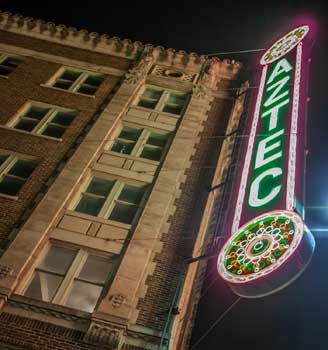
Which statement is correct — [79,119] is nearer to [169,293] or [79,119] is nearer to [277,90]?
[277,90]

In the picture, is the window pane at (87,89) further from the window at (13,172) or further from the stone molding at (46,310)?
the stone molding at (46,310)

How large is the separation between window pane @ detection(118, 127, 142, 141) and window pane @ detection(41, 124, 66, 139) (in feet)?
8.76

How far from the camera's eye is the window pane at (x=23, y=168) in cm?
1703

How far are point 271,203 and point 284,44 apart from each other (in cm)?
1244

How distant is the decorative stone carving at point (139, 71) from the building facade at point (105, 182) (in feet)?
0.30

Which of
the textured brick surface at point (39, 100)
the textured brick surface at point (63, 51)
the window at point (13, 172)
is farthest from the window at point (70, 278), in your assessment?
the textured brick surface at point (63, 51)

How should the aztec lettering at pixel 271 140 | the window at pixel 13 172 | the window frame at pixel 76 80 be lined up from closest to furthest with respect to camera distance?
the aztec lettering at pixel 271 140 < the window at pixel 13 172 < the window frame at pixel 76 80

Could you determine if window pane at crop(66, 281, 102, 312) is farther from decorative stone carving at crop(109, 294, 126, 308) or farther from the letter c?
the letter c

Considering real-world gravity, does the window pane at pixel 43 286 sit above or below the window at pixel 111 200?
below

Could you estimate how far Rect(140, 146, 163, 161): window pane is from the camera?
60.1ft

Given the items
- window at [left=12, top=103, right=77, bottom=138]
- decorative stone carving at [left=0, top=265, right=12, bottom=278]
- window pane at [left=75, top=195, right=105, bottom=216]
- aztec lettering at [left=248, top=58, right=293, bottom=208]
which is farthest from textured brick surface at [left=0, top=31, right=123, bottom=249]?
aztec lettering at [left=248, top=58, right=293, bottom=208]

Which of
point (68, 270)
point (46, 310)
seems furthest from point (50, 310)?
point (68, 270)

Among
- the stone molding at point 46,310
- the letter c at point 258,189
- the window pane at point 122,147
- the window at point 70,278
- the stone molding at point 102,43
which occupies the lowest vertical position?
the stone molding at point 46,310

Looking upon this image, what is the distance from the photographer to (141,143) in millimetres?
18672
